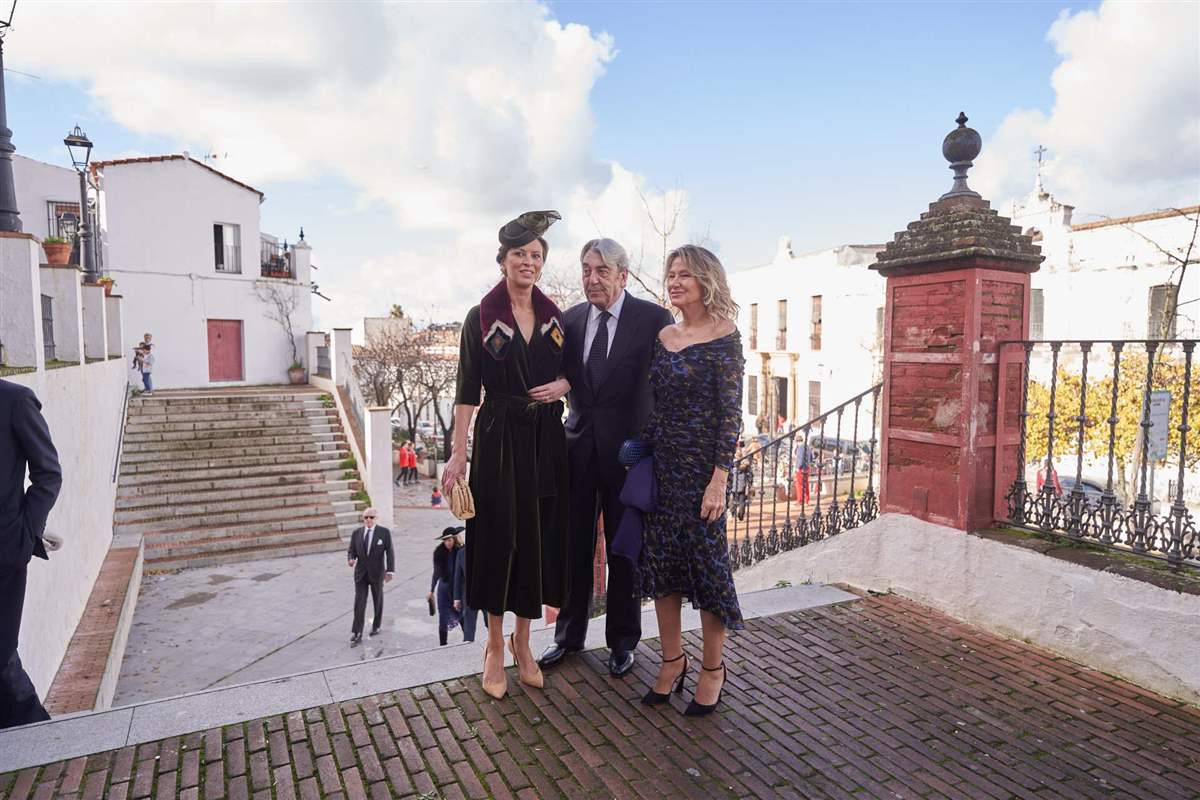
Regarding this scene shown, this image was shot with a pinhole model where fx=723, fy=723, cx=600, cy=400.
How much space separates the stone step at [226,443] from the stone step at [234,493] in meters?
1.59

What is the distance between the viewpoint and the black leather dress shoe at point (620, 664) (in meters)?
3.52

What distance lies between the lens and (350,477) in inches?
628

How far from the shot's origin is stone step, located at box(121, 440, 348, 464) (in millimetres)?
15023

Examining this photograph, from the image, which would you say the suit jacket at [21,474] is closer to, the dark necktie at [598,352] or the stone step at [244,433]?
the dark necktie at [598,352]

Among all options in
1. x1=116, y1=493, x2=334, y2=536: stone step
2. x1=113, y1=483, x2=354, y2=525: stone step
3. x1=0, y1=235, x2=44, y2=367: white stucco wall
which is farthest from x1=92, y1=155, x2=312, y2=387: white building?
x1=0, y1=235, x2=44, y2=367: white stucco wall

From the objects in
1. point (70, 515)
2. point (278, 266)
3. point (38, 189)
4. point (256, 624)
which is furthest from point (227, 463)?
point (38, 189)

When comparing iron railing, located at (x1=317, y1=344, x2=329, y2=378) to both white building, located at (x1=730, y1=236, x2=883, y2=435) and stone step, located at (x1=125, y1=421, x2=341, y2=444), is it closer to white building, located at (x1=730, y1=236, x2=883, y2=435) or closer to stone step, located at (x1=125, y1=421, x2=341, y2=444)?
stone step, located at (x1=125, y1=421, x2=341, y2=444)

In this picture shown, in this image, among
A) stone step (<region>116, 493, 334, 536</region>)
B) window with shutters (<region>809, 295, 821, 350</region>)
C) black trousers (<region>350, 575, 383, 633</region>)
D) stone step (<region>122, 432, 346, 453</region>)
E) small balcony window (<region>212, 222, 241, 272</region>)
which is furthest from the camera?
window with shutters (<region>809, 295, 821, 350</region>)

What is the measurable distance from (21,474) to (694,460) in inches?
122

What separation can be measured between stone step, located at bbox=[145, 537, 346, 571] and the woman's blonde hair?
12.3 metres

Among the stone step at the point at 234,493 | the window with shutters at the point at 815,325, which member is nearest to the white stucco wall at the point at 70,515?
the stone step at the point at 234,493

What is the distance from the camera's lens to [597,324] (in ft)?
11.2

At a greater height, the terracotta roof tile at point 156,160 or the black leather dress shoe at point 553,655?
the terracotta roof tile at point 156,160

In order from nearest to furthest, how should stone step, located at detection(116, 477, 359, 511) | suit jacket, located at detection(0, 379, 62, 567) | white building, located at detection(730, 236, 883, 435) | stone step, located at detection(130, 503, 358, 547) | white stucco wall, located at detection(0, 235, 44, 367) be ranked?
→ suit jacket, located at detection(0, 379, 62, 567) < white stucco wall, located at detection(0, 235, 44, 367) < stone step, located at detection(130, 503, 358, 547) < stone step, located at detection(116, 477, 359, 511) < white building, located at detection(730, 236, 883, 435)
